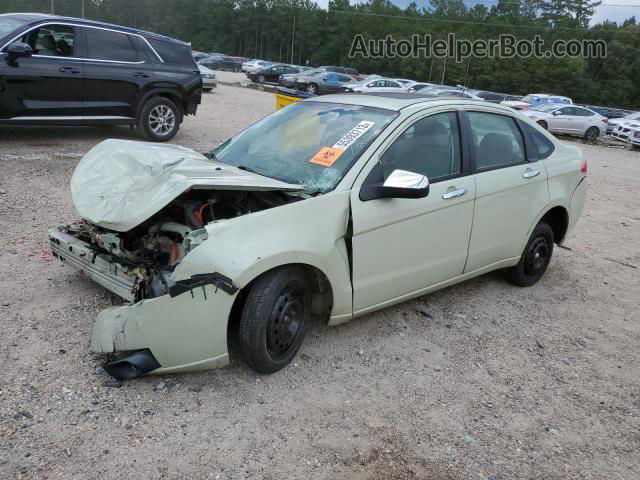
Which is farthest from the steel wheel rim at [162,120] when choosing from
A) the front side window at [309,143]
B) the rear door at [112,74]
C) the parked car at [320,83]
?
the parked car at [320,83]

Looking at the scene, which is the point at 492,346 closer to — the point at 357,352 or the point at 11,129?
the point at 357,352

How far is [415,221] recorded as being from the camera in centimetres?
383

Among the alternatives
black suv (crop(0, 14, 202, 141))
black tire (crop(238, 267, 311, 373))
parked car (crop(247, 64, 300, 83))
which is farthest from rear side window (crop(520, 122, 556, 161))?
parked car (crop(247, 64, 300, 83))

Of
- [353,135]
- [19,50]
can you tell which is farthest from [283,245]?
[19,50]

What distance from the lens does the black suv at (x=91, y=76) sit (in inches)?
314

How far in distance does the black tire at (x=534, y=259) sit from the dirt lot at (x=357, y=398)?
0.19m

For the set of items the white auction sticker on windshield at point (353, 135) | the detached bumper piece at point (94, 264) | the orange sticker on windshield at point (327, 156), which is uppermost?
the white auction sticker on windshield at point (353, 135)

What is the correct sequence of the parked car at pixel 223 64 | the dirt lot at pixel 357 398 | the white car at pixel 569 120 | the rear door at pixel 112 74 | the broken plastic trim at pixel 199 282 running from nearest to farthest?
the dirt lot at pixel 357 398
the broken plastic trim at pixel 199 282
the rear door at pixel 112 74
the white car at pixel 569 120
the parked car at pixel 223 64

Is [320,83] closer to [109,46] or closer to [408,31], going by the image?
[109,46]

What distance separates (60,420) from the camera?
2828 millimetres

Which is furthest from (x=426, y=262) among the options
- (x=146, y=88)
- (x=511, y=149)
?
(x=146, y=88)

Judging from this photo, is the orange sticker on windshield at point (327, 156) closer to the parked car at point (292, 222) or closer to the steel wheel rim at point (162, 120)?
the parked car at point (292, 222)

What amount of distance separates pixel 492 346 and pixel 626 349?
1.12m

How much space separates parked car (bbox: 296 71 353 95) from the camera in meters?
34.1
